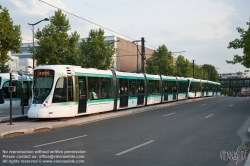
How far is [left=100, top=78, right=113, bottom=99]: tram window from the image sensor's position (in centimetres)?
2139

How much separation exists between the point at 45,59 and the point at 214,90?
41.2 m

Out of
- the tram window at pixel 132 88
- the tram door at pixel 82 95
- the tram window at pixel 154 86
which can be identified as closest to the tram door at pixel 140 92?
the tram window at pixel 132 88

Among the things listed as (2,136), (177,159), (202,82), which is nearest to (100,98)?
(2,136)

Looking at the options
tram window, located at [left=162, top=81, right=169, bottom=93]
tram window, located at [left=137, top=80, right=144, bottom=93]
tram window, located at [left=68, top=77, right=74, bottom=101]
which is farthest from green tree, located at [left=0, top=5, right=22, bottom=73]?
tram window, located at [left=162, top=81, right=169, bottom=93]

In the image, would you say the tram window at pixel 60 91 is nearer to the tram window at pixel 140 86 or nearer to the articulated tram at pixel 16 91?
the articulated tram at pixel 16 91

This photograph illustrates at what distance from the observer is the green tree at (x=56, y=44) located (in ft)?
124

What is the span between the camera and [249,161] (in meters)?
7.91

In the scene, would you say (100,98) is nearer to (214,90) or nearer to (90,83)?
(90,83)

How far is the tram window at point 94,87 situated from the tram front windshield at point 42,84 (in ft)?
10.2

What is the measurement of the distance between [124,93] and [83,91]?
19.4 feet

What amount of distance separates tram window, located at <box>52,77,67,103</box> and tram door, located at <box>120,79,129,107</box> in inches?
279

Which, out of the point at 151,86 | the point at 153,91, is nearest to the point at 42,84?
the point at 151,86

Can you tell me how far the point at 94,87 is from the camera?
66.7 ft

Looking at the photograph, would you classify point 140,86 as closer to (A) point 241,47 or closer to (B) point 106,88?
(B) point 106,88
